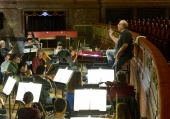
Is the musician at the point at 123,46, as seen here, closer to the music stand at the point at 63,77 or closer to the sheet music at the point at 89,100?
the music stand at the point at 63,77

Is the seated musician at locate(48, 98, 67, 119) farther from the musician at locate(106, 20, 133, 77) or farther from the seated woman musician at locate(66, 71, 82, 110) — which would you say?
the musician at locate(106, 20, 133, 77)

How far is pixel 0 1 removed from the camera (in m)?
18.3

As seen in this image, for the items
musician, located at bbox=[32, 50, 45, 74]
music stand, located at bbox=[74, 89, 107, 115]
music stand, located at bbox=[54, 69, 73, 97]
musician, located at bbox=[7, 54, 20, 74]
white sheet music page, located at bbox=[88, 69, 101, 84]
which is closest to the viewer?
music stand, located at bbox=[74, 89, 107, 115]

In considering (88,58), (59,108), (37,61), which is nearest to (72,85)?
(88,58)

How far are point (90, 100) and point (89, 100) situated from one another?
0.02 meters

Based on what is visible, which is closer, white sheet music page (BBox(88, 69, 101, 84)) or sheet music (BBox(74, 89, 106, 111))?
sheet music (BBox(74, 89, 106, 111))

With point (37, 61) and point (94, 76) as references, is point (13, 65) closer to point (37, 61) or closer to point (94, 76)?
point (37, 61)

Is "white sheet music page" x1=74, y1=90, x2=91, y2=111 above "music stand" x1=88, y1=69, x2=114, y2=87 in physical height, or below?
below

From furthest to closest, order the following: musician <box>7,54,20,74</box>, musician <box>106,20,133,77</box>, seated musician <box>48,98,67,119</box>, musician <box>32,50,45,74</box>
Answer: musician <box>32,50,45,74</box>, musician <box>7,54,20,74</box>, musician <box>106,20,133,77</box>, seated musician <box>48,98,67,119</box>

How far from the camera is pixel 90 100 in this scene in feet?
18.5

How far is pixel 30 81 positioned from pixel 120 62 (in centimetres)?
206

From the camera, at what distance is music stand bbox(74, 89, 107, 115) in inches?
221

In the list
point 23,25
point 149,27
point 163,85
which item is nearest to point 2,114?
point 163,85

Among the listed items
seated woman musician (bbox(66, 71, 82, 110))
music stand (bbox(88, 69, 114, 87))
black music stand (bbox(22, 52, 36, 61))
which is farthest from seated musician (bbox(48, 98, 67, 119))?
black music stand (bbox(22, 52, 36, 61))
